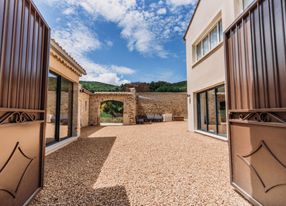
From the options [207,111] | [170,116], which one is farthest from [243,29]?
[170,116]

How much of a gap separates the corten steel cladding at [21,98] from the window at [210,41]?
6653 millimetres

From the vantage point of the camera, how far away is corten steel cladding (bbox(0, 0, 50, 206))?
5.97 feet

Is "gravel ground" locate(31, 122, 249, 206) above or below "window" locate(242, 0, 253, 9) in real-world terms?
below

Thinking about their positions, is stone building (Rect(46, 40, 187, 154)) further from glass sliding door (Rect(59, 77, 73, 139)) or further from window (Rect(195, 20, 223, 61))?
window (Rect(195, 20, 223, 61))

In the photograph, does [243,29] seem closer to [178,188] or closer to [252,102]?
[252,102]

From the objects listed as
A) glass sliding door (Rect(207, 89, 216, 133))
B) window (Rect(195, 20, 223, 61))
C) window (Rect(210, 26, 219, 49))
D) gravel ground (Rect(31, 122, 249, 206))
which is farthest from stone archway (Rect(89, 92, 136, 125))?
gravel ground (Rect(31, 122, 249, 206))

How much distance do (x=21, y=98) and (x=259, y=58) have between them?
321cm

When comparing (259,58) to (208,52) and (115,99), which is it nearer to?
(208,52)

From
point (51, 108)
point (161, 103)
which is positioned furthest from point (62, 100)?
point (161, 103)

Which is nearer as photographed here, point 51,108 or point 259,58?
point 259,58

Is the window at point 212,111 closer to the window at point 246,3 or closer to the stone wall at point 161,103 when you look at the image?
the window at point 246,3

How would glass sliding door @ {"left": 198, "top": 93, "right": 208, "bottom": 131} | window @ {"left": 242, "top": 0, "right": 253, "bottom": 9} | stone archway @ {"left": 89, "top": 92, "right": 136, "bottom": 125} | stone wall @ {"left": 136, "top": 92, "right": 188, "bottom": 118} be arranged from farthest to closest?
stone wall @ {"left": 136, "top": 92, "right": 188, "bottom": 118}, stone archway @ {"left": 89, "top": 92, "right": 136, "bottom": 125}, glass sliding door @ {"left": 198, "top": 93, "right": 208, "bottom": 131}, window @ {"left": 242, "top": 0, "right": 253, "bottom": 9}

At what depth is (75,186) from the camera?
2.88 m

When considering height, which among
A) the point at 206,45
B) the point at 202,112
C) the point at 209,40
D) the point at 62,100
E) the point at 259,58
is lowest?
the point at 202,112
